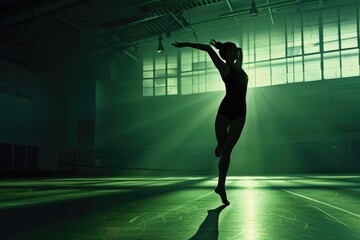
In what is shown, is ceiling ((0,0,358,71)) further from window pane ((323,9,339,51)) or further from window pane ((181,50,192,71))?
window pane ((181,50,192,71))

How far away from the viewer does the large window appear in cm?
3036

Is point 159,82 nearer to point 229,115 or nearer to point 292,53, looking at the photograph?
point 292,53

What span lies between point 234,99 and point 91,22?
2074 centimetres

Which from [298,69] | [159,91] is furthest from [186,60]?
[298,69]

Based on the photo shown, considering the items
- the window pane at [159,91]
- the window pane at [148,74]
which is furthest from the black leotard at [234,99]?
the window pane at [148,74]

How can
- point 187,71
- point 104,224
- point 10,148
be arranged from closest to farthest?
1. point 104,224
2. point 10,148
3. point 187,71

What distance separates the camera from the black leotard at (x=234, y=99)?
452cm

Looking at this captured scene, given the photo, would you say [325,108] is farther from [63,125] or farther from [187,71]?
[63,125]

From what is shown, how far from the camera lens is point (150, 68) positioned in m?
36.9

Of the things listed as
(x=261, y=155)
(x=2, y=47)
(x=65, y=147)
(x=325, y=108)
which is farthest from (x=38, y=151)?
(x=325, y=108)

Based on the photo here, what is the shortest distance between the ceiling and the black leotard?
17240mm

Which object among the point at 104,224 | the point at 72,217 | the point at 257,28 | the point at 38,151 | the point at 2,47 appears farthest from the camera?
the point at 257,28

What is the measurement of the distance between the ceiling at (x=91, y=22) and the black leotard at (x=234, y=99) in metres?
17.2

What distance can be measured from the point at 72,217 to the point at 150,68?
111 ft
